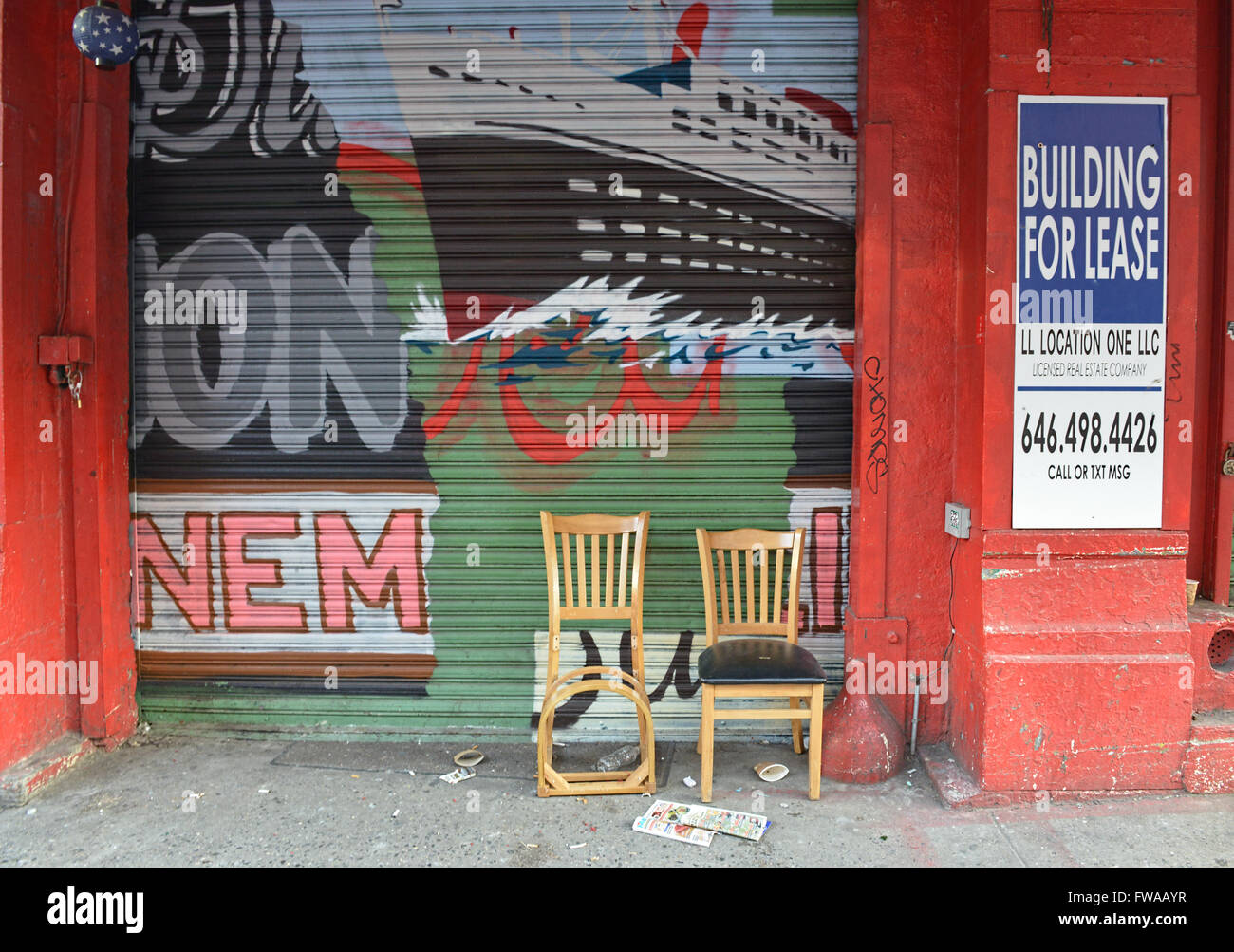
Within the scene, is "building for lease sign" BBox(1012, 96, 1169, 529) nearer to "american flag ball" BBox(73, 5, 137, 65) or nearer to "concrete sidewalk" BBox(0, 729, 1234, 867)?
"concrete sidewalk" BBox(0, 729, 1234, 867)

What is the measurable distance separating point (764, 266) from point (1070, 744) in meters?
2.86

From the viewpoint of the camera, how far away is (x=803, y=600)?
443cm

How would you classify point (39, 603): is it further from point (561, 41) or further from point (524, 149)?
point (561, 41)

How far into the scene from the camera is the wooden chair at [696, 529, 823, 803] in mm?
3680

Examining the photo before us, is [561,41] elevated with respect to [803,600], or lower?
elevated

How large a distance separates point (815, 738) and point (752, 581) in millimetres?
828

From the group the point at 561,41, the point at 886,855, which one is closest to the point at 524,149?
the point at 561,41

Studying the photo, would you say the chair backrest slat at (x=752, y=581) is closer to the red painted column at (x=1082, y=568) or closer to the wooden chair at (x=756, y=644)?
the wooden chair at (x=756, y=644)

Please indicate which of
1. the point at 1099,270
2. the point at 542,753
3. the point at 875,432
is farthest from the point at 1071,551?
the point at 542,753

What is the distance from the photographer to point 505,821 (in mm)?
3607

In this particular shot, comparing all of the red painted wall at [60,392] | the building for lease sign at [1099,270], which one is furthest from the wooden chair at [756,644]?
the red painted wall at [60,392]

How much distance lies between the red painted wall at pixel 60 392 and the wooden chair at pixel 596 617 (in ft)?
8.24

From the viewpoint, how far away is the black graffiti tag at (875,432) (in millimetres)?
4172

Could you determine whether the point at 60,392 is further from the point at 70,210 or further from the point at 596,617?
the point at 596,617
